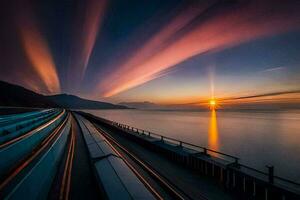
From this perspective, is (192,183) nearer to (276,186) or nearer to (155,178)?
(155,178)

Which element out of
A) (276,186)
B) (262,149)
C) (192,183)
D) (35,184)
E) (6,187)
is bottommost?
(262,149)

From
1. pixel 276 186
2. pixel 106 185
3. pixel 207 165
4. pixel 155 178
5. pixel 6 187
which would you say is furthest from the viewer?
pixel 207 165

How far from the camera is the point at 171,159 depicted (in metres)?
21.0

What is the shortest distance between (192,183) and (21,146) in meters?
10.8

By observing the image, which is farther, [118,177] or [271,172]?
[271,172]

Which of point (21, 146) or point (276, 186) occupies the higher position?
point (21, 146)

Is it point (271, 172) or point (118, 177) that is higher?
point (271, 172)

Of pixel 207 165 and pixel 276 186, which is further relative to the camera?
pixel 207 165

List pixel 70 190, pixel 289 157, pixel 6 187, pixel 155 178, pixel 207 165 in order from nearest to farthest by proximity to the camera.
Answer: pixel 6 187 → pixel 70 190 → pixel 155 178 → pixel 207 165 → pixel 289 157

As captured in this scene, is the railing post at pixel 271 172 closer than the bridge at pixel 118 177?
No

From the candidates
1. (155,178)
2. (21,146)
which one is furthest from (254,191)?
(21,146)

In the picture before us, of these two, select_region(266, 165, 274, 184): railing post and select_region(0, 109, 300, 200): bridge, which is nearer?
select_region(0, 109, 300, 200): bridge

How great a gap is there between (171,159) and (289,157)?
36658mm

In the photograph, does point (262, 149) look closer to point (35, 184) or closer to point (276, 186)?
point (276, 186)
